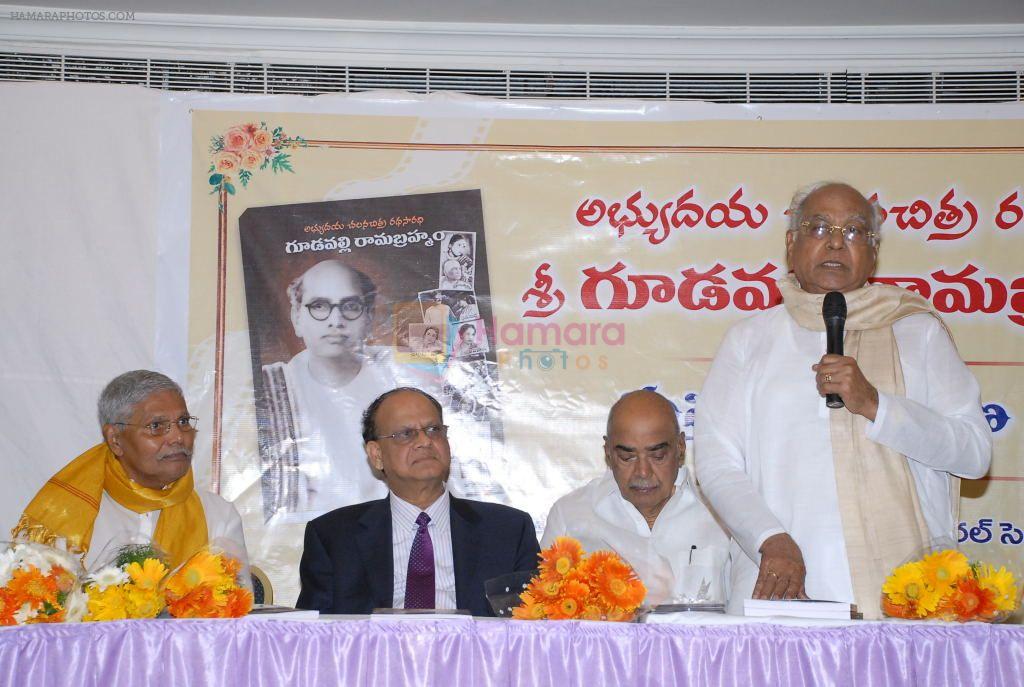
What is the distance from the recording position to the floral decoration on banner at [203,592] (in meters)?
2.33

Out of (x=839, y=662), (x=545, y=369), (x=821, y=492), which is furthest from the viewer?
(x=545, y=369)

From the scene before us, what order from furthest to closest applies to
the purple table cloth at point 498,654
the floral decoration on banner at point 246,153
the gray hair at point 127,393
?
the floral decoration on banner at point 246,153 < the gray hair at point 127,393 < the purple table cloth at point 498,654

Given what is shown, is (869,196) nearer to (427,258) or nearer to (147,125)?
(427,258)

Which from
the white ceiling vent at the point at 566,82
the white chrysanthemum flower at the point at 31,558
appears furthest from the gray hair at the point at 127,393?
the white ceiling vent at the point at 566,82

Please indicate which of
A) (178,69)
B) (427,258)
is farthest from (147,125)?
(427,258)

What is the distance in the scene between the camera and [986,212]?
4.38 m

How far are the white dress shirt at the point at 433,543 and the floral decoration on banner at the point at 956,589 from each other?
4.50 ft

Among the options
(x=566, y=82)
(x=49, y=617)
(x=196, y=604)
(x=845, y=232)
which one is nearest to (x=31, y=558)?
(x=49, y=617)

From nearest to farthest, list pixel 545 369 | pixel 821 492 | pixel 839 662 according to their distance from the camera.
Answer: pixel 839 662
pixel 821 492
pixel 545 369

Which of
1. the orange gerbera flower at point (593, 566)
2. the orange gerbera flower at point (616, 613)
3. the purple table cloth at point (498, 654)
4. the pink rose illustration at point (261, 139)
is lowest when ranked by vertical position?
the purple table cloth at point (498, 654)

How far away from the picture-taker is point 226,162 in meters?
4.39

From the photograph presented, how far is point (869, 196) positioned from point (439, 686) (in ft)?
9.74

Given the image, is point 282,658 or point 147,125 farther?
point 147,125

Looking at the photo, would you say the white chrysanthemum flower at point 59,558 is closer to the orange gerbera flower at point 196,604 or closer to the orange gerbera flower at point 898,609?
the orange gerbera flower at point 196,604
